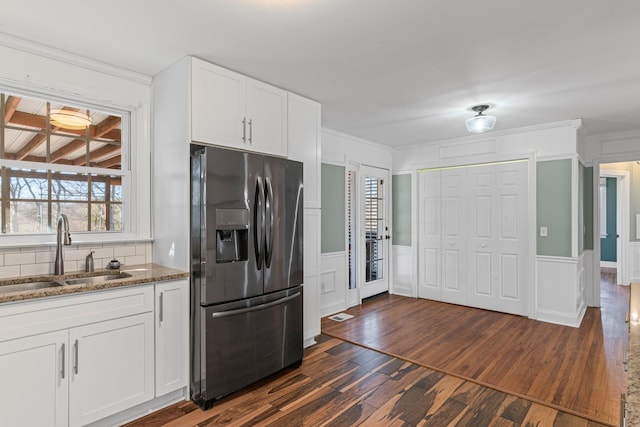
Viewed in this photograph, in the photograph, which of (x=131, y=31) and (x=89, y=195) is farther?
(x=89, y=195)

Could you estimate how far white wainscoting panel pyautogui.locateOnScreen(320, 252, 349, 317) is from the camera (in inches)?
174

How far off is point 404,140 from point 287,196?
293 centimetres

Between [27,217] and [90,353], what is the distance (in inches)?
43.3

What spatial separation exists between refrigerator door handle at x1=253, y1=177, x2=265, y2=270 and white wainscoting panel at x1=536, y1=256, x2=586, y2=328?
3624mm

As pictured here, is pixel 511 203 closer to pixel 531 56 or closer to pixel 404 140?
pixel 404 140

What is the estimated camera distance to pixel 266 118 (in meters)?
2.91

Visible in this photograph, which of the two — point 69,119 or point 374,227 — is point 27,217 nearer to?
point 69,119

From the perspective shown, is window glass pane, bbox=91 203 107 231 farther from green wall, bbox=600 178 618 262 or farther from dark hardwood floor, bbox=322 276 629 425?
green wall, bbox=600 178 618 262

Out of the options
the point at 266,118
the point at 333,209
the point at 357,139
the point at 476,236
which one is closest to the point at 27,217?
the point at 266,118

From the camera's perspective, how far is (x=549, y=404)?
7.84 feet

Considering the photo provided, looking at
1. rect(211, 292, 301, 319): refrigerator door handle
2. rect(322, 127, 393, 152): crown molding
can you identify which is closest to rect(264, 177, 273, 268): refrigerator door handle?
rect(211, 292, 301, 319): refrigerator door handle

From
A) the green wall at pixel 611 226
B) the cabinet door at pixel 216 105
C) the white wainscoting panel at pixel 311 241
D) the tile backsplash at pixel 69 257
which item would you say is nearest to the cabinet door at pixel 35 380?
the tile backsplash at pixel 69 257

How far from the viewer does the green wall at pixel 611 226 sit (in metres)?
7.24

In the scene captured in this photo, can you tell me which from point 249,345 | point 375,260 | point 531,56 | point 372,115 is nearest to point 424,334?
point 375,260
